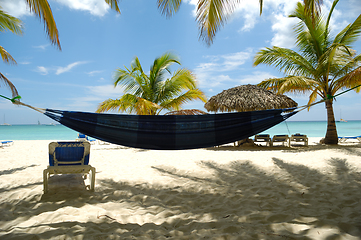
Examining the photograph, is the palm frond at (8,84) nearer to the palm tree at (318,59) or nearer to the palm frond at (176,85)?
the palm frond at (176,85)

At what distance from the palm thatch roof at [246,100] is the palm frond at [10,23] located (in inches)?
190

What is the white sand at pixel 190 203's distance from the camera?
4.04 ft

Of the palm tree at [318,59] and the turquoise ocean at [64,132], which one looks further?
the turquoise ocean at [64,132]

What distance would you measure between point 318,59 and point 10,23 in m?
7.49

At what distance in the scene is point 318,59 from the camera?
5.69m

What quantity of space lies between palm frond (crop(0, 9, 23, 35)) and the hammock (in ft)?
11.9

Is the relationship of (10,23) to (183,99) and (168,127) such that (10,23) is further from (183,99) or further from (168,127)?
(168,127)

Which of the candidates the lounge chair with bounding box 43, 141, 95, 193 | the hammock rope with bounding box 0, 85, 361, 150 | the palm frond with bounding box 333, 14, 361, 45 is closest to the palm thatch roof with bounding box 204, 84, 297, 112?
the palm frond with bounding box 333, 14, 361, 45

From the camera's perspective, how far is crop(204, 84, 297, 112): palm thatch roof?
534 cm

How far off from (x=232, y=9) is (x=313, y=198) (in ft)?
8.06

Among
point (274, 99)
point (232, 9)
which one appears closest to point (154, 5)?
point (232, 9)

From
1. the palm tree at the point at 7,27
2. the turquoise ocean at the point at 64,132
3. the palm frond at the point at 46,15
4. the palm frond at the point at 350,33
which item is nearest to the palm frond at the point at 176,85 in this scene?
the palm tree at the point at 7,27

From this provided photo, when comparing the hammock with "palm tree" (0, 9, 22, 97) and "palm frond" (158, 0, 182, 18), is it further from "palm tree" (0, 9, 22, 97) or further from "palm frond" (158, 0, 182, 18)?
"palm tree" (0, 9, 22, 97)

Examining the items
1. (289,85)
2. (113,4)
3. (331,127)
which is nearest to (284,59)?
(289,85)
